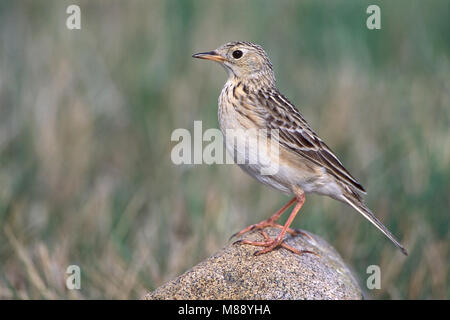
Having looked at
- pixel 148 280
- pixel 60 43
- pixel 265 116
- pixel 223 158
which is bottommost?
pixel 148 280

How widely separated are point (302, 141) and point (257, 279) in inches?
54.8

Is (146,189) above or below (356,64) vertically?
below

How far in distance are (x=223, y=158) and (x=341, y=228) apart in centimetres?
199

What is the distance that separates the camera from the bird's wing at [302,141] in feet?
18.2

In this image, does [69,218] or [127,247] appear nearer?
[127,247]

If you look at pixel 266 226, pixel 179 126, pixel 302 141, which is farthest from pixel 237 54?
pixel 179 126

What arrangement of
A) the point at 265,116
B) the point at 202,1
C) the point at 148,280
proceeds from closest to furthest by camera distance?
the point at 265,116 < the point at 148,280 < the point at 202,1

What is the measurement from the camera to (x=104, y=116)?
9641mm

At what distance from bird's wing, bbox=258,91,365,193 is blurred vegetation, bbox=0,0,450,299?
1.39 metres

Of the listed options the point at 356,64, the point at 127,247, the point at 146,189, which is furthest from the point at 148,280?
the point at 356,64

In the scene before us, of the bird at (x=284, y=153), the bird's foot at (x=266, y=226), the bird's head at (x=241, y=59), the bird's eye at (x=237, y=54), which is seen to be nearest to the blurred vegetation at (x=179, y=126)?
the bird's foot at (x=266, y=226)

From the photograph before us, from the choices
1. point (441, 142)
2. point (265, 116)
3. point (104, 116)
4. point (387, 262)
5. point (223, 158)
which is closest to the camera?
point (265, 116)

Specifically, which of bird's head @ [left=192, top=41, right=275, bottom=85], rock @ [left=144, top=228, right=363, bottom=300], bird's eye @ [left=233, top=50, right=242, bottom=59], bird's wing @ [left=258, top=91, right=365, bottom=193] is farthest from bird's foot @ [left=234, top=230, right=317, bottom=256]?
bird's eye @ [left=233, top=50, right=242, bottom=59]

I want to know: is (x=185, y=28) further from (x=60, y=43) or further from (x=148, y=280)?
(x=148, y=280)
